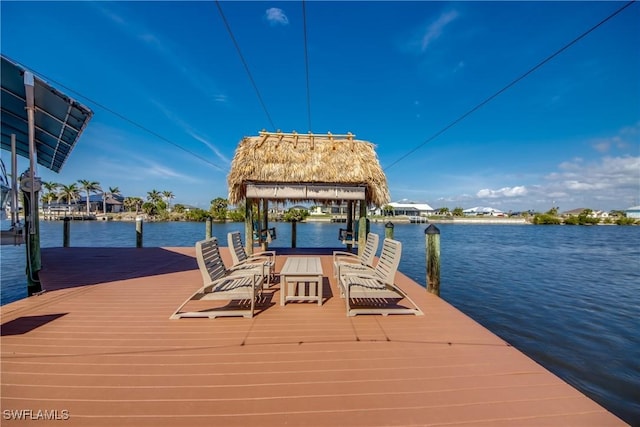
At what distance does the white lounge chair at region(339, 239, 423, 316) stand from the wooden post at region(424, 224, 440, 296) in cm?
100

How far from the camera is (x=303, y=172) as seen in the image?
7.92m

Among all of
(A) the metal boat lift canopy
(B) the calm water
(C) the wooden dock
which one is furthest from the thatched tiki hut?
(C) the wooden dock

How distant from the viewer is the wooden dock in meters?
1.86

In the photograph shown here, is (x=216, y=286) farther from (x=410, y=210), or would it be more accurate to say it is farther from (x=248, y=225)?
(x=410, y=210)

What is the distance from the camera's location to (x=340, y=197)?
7.86 meters

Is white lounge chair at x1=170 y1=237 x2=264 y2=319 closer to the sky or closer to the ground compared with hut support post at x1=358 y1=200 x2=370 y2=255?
closer to the ground

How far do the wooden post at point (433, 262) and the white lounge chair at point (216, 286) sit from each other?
10.1 feet

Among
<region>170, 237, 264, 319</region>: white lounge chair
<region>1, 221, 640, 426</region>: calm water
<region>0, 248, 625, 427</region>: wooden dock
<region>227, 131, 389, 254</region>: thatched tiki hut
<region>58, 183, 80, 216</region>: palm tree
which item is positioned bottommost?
<region>1, 221, 640, 426</region>: calm water

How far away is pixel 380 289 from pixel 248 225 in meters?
5.45

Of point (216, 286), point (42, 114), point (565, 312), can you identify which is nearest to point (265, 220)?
point (42, 114)

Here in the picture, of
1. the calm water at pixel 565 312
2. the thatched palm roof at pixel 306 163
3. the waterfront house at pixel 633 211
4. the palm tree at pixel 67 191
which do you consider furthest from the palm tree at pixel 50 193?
the waterfront house at pixel 633 211

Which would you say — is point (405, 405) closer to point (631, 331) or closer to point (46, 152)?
point (631, 331)

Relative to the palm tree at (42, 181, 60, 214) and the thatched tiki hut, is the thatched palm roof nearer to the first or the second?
the thatched tiki hut

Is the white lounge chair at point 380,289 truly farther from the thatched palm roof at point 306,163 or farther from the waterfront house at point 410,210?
the waterfront house at point 410,210
